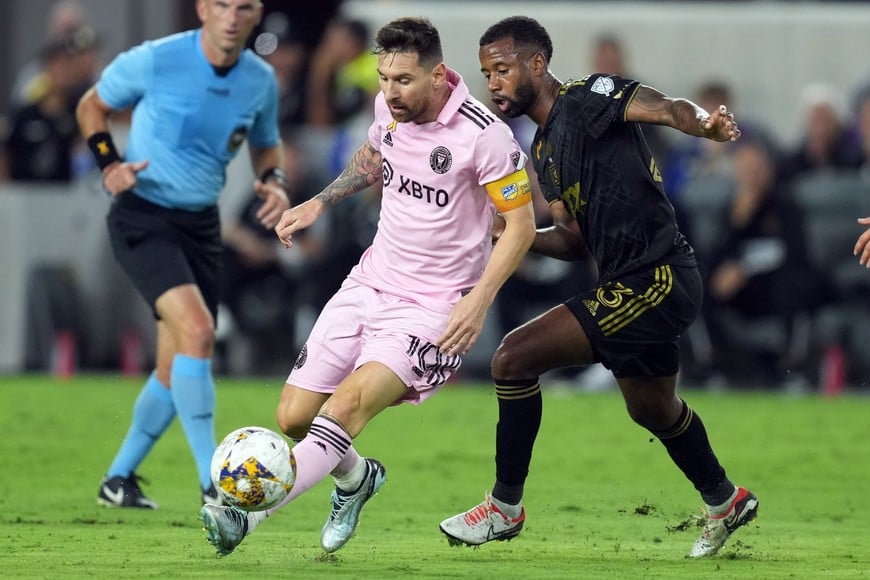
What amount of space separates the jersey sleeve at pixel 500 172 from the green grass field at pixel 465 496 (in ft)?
5.41

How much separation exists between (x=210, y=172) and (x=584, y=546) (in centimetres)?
330

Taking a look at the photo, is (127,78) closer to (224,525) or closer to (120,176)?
(120,176)

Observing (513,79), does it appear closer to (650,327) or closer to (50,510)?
(650,327)

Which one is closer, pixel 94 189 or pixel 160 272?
pixel 160 272

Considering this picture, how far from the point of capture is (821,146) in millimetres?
16906

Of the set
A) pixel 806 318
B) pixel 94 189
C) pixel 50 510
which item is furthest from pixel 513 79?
pixel 94 189

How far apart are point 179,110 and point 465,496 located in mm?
2877

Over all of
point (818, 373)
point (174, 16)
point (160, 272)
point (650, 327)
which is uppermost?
point (650, 327)

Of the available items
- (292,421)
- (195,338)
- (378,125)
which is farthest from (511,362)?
(195,338)

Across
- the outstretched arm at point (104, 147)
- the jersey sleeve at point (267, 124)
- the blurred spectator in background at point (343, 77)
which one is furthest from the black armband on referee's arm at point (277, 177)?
the blurred spectator in background at point (343, 77)

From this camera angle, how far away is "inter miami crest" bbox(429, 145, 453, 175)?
7695 mm

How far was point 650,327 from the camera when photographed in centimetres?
791

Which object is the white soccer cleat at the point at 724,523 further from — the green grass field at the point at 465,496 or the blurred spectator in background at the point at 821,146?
the blurred spectator in background at the point at 821,146

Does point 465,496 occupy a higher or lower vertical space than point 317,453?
lower
